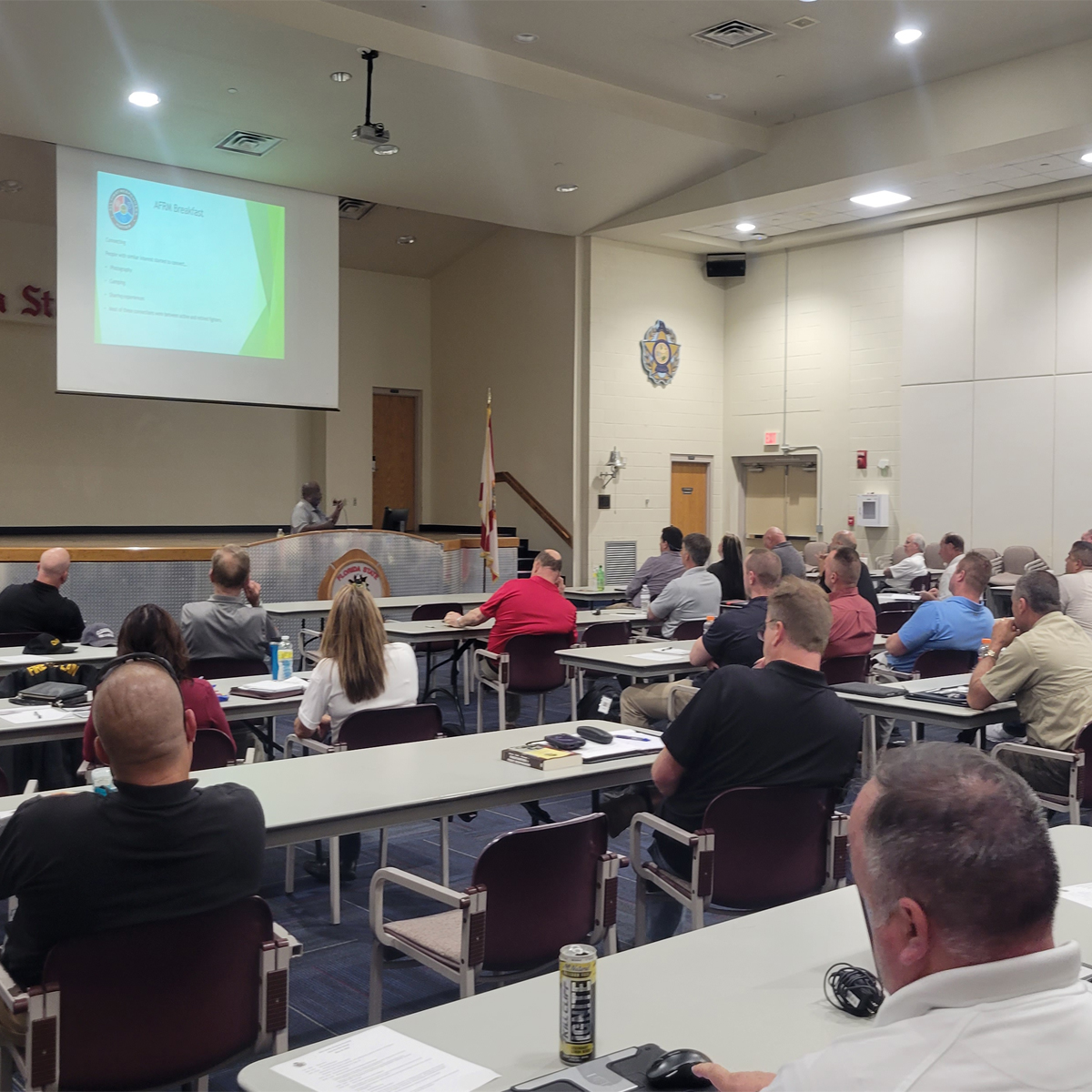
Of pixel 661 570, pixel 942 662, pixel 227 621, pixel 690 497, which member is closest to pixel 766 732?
pixel 227 621

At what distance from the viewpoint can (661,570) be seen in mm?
8445

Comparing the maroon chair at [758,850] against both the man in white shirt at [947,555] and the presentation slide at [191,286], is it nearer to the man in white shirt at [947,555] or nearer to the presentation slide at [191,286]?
the man in white shirt at [947,555]

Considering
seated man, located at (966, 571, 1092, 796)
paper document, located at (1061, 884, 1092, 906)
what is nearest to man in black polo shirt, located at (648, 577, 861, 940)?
paper document, located at (1061, 884, 1092, 906)

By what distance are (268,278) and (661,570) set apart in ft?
16.0

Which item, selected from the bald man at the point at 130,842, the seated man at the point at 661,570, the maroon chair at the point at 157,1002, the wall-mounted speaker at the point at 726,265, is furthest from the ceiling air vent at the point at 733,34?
the maroon chair at the point at 157,1002

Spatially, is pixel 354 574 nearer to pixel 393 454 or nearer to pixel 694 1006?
pixel 393 454

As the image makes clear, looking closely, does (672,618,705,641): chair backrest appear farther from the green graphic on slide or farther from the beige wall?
the beige wall

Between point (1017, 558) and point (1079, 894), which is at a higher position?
point (1017, 558)

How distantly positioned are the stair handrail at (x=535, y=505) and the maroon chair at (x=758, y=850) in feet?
33.6

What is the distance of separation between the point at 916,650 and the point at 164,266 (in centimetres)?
715

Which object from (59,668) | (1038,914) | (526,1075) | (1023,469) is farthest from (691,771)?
(1023,469)

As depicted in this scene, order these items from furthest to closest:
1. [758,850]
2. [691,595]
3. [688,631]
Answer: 1. [691,595]
2. [688,631]
3. [758,850]

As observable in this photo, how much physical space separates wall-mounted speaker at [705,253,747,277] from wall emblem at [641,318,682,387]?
3.27 feet

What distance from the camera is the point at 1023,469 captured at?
11945 mm
